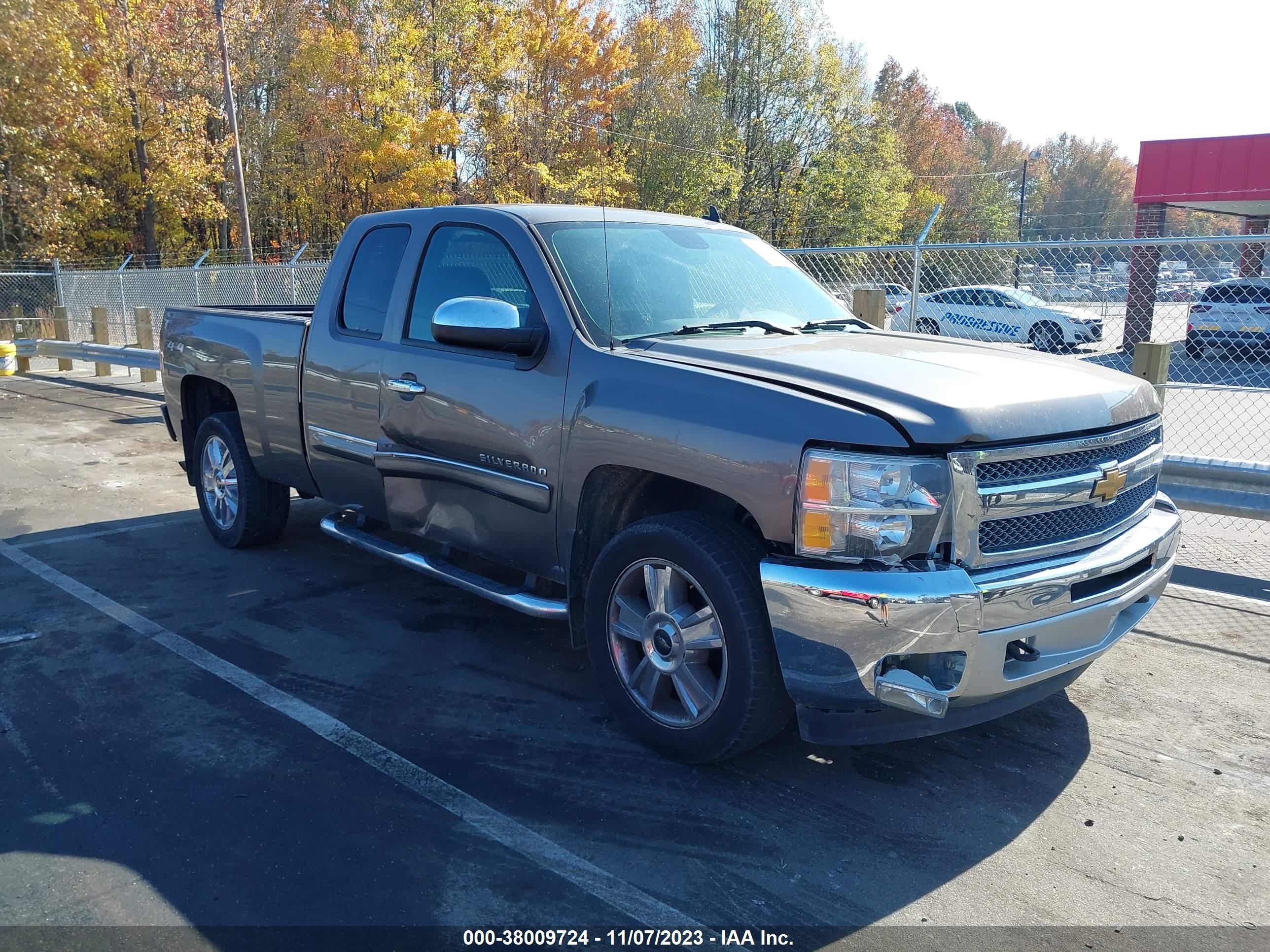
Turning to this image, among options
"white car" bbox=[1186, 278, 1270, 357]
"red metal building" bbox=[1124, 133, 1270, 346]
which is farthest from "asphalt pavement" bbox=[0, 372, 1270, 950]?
"red metal building" bbox=[1124, 133, 1270, 346]

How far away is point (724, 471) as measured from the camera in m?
3.23

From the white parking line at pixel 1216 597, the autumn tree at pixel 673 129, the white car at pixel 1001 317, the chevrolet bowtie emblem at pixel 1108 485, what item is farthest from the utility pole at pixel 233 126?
the chevrolet bowtie emblem at pixel 1108 485

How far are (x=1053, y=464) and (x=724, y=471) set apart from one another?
1.09 meters

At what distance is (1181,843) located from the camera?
3152 mm

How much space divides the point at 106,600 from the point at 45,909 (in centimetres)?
290

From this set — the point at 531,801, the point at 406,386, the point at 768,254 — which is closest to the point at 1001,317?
the point at 768,254

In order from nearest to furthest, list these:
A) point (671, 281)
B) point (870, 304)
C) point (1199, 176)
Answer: point (671, 281) < point (870, 304) < point (1199, 176)

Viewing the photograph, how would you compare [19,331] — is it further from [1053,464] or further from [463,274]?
[1053,464]

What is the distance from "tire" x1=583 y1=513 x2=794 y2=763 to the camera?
3209mm

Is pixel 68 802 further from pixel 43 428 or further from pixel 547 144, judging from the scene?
pixel 547 144

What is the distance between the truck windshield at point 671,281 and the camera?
4.05 metres

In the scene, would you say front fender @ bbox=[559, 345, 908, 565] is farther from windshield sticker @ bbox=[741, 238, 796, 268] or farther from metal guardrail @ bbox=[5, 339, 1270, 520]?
metal guardrail @ bbox=[5, 339, 1270, 520]

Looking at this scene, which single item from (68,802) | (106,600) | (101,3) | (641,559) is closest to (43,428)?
(106,600)

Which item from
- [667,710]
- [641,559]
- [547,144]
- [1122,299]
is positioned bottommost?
[667,710]
